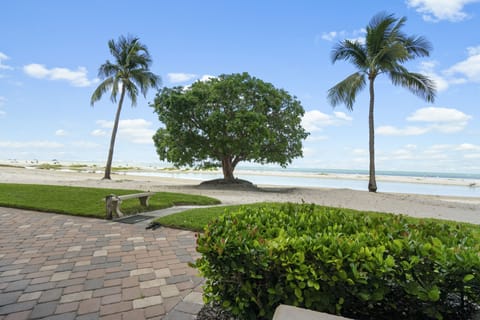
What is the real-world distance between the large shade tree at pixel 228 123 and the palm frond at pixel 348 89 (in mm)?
2724

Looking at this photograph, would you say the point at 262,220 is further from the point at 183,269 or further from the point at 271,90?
the point at 271,90

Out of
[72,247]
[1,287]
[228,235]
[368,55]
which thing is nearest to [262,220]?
[228,235]

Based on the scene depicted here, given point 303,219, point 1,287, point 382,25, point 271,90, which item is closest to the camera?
point 303,219

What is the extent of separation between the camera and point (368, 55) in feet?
48.8

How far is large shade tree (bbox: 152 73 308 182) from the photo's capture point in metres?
15.3

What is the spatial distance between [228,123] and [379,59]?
9.15 m

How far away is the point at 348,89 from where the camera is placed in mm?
15156

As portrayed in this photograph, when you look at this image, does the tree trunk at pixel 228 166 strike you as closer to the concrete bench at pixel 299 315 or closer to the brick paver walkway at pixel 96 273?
the brick paver walkway at pixel 96 273

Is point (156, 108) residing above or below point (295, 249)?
above

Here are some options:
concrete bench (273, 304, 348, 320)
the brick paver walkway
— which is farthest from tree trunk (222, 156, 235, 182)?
concrete bench (273, 304, 348, 320)

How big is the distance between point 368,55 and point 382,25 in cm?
159

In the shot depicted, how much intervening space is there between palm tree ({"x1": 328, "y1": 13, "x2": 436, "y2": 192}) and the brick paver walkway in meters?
13.6

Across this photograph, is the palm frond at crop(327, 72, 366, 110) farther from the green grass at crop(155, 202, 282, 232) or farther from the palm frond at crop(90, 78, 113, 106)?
the palm frond at crop(90, 78, 113, 106)

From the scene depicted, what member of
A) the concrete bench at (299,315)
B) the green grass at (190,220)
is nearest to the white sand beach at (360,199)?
the green grass at (190,220)
